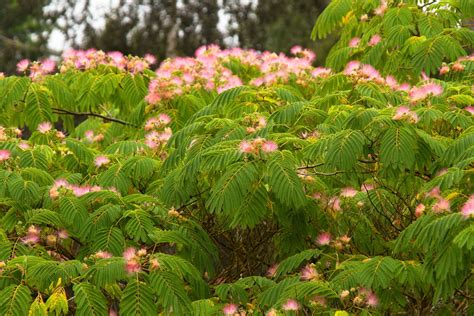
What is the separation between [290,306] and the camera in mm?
4664

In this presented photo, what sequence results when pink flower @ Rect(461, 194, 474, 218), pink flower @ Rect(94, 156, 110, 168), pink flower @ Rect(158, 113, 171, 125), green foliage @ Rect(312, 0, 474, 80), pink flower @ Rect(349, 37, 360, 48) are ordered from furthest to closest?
pink flower @ Rect(349, 37, 360, 48) → green foliage @ Rect(312, 0, 474, 80) → pink flower @ Rect(158, 113, 171, 125) → pink flower @ Rect(94, 156, 110, 168) → pink flower @ Rect(461, 194, 474, 218)

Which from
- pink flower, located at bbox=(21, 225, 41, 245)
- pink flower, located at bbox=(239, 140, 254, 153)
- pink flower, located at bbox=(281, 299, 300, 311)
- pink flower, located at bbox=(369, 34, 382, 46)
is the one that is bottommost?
pink flower, located at bbox=(21, 225, 41, 245)

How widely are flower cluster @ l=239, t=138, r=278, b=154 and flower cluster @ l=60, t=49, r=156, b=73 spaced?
311 cm

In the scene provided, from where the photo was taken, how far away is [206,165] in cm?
483

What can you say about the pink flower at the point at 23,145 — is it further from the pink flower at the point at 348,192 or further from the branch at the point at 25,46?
the branch at the point at 25,46

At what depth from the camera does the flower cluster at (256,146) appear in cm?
465

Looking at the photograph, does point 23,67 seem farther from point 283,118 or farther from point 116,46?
point 116,46

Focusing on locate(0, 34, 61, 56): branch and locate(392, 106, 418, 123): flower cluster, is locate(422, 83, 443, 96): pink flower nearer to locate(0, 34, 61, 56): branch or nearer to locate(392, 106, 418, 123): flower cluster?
locate(392, 106, 418, 123): flower cluster

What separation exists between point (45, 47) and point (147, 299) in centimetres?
2223

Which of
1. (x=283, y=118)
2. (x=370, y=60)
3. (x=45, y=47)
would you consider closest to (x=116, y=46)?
(x=45, y=47)

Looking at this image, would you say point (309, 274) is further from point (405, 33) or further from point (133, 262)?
point (405, 33)

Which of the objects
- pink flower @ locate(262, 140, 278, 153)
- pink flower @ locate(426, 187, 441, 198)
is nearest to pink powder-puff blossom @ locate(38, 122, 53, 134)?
pink flower @ locate(262, 140, 278, 153)

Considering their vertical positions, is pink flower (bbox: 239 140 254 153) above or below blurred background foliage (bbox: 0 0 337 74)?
above

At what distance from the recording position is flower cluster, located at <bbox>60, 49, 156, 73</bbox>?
7.68 meters
